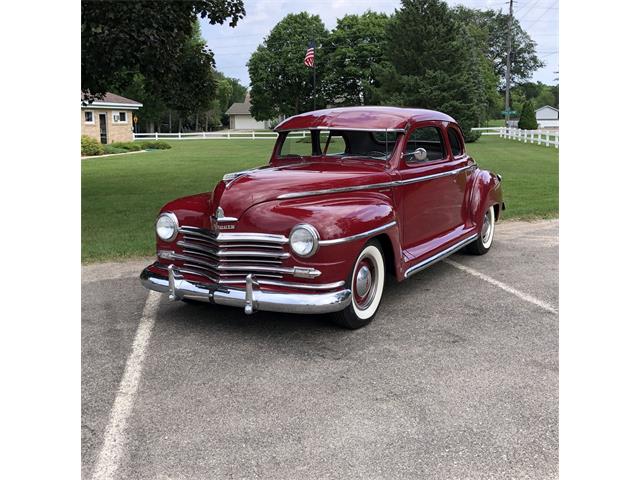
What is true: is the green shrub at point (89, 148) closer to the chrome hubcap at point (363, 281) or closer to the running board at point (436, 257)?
the running board at point (436, 257)

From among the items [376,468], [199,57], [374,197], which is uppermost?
[199,57]

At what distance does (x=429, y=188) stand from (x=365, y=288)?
1.54 metres

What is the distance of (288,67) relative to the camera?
168 ft

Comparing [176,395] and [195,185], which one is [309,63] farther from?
[176,395]

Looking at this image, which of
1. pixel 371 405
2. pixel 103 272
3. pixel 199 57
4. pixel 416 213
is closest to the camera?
pixel 371 405

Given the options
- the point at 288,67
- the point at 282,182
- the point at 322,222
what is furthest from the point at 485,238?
the point at 288,67

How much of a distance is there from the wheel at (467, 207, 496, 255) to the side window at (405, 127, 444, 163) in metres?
1.19

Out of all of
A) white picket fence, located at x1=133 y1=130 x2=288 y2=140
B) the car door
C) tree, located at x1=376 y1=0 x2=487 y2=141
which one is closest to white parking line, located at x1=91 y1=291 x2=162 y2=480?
the car door

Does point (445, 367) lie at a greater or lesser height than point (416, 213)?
lesser

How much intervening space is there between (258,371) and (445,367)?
1.25 metres

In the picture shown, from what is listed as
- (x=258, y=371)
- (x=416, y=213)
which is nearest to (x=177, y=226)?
(x=258, y=371)

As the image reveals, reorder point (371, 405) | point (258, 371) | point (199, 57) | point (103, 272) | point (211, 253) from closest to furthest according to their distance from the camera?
point (371, 405)
point (258, 371)
point (211, 253)
point (103, 272)
point (199, 57)

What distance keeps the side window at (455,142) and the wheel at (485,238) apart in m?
0.87

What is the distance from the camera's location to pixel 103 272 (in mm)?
6730
